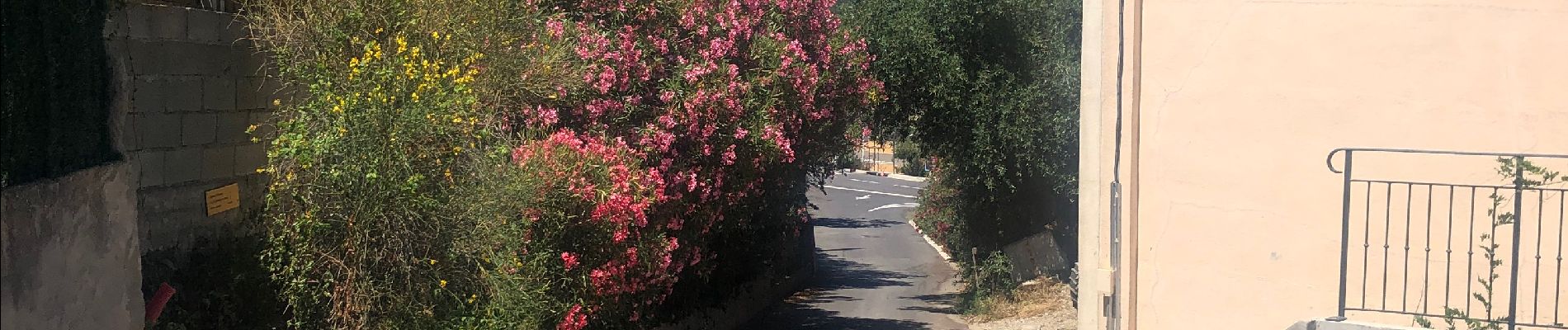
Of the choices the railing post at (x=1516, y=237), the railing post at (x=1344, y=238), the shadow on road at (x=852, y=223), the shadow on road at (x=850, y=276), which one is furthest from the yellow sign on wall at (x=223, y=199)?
the shadow on road at (x=852, y=223)

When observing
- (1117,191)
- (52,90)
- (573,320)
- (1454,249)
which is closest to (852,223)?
(573,320)

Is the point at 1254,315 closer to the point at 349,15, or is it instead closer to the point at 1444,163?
the point at 1444,163

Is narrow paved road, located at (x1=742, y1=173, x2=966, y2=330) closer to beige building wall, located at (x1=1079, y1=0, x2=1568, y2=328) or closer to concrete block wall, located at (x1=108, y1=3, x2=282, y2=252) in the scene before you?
beige building wall, located at (x1=1079, y1=0, x2=1568, y2=328)

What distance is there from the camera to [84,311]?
5.37 meters

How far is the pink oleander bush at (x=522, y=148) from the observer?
723 cm

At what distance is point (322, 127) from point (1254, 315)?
17.8 feet

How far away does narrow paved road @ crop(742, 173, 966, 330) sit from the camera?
746 inches

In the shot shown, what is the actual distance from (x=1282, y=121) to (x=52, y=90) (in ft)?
20.4

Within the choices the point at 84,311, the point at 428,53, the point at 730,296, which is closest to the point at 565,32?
the point at 428,53

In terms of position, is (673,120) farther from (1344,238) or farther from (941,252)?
(941,252)

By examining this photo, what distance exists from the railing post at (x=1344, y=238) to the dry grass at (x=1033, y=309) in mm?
10501

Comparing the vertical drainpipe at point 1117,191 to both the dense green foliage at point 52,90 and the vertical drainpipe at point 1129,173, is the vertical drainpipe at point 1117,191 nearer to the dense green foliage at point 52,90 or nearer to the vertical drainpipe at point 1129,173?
the vertical drainpipe at point 1129,173

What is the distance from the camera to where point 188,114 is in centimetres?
700

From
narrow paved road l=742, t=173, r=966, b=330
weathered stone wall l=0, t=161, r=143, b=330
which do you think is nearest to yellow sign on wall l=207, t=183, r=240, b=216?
weathered stone wall l=0, t=161, r=143, b=330
